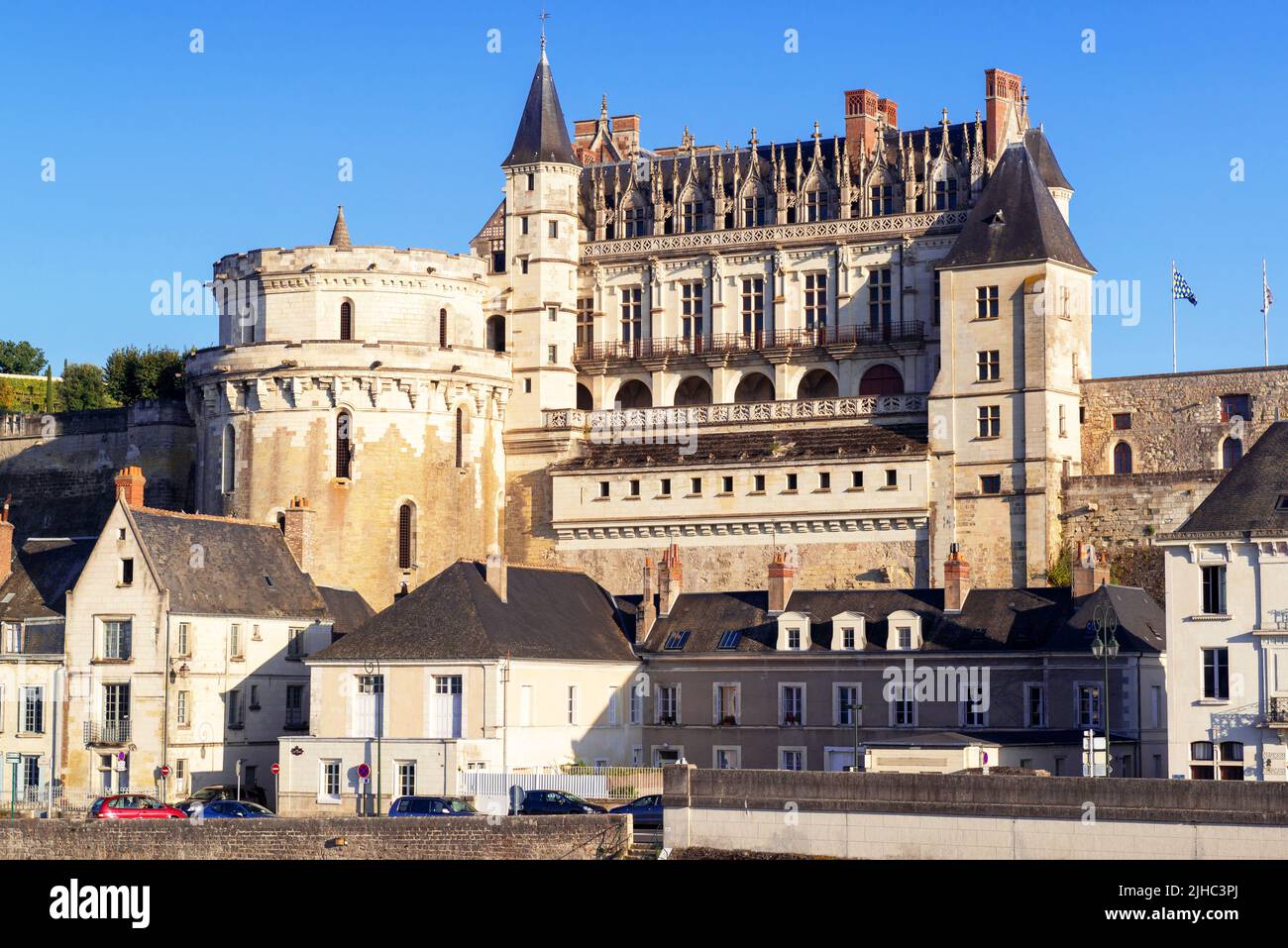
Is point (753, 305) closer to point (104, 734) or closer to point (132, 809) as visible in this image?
point (104, 734)

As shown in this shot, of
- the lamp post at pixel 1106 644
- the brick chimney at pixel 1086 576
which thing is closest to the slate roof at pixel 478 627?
the brick chimney at pixel 1086 576

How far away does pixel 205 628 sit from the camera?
58375 mm

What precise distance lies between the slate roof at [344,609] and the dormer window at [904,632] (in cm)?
1375

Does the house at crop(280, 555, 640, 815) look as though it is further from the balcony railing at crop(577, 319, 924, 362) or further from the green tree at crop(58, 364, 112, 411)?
the green tree at crop(58, 364, 112, 411)

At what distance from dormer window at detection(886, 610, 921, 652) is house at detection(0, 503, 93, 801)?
63.3 feet

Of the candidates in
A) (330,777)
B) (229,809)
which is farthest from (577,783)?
(229,809)

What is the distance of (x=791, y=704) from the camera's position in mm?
57344

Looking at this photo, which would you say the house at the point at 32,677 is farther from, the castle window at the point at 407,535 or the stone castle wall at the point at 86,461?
the stone castle wall at the point at 86,461

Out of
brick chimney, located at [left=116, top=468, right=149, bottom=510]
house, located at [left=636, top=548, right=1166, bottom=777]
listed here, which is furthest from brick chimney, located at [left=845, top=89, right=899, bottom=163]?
brick chimney, located at [left=116, top=468, right=149, bottom=510]

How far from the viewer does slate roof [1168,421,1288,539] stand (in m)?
48.9

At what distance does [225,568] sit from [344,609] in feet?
14.7

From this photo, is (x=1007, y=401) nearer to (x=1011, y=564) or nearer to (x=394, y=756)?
(x=1011, y=564)

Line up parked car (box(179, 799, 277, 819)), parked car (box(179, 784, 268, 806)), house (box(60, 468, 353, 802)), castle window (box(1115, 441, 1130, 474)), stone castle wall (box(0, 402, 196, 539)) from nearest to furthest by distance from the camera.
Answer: parked car (box(179, 799, 277, 819)) → parked car (box(179, 784, 268, 806)) → house (box(60, 468, 353, 802)) → castle window (box(1115, 441, 1130, 474)) → stone castle wall (box(0, 402, 196, 539))

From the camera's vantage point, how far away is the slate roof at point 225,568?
58.2m
